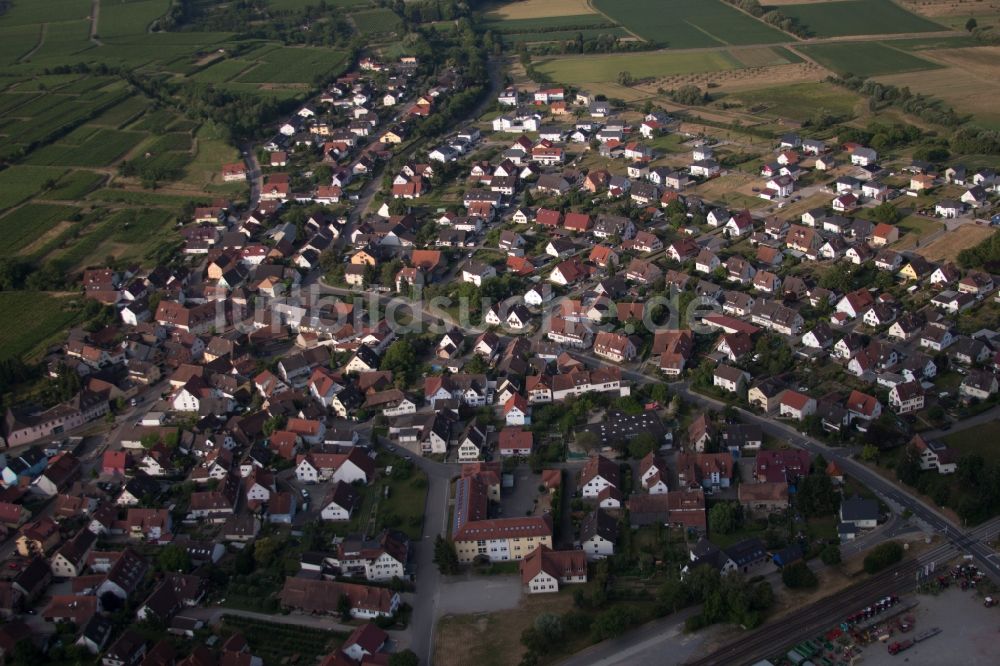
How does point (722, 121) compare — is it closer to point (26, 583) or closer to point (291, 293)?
point (291, 293)

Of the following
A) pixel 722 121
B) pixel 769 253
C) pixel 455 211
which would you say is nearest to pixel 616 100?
pixel 722 121

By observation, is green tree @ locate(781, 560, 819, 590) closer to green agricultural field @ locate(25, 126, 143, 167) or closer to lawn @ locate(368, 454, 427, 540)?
lawn @ locate(368, 454, 427, 540)

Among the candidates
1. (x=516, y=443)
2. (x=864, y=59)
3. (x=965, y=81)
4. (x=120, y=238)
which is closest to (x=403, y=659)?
(x=516, y=443)

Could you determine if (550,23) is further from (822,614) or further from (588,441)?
(822,614)

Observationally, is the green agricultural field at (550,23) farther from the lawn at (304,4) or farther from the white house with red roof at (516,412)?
the white house with red roof at (516,412)

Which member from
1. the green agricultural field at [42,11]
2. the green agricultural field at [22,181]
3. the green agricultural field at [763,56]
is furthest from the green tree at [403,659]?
the green agricultural field at [42,11]

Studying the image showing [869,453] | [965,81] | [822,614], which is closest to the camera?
[822,614]
